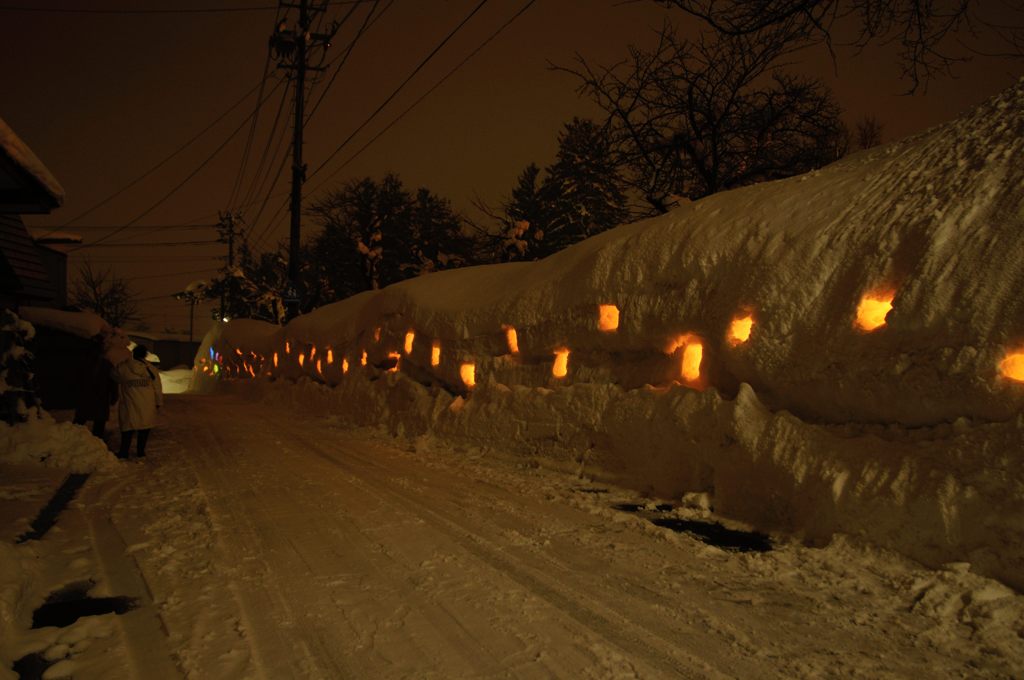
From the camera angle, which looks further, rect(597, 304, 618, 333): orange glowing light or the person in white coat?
the person in white coat

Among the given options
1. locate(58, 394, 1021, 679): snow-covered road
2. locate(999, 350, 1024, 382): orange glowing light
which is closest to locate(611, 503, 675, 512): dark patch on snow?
locate(58, 394, 1021, 679): snow-covered road

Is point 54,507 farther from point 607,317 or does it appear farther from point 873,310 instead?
point 873,310

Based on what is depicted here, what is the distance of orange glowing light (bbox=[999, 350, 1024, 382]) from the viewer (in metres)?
3.64

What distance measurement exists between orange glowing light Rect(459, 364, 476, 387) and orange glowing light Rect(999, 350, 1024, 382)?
6.85m

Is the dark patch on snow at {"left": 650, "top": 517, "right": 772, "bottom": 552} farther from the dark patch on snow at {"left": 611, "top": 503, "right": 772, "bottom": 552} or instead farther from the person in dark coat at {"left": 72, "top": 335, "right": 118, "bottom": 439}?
the person in dark coat at {"left": 72, "top": 335, "right": 118, "bottom": 439}

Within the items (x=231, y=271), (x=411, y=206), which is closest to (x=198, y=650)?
(x=231, y=271)

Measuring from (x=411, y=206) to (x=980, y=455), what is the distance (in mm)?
36920

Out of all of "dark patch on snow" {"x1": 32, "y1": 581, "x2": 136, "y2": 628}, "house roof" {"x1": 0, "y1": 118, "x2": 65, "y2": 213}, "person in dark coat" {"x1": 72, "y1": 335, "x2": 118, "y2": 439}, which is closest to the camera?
"dark patch on snow" {"x1": 32, "y1": 581, "x2": 136, "y2": 628}

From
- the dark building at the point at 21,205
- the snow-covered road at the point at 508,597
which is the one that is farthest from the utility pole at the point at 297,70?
the snow-covered road at the point at 508,597

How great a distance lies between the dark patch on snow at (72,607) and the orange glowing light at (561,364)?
5.31 metres

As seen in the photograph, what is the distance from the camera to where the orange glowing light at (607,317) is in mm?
7180

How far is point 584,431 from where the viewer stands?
7.05 metres

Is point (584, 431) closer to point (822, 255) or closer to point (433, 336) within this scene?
point (822, 255)

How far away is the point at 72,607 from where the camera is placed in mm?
3355
